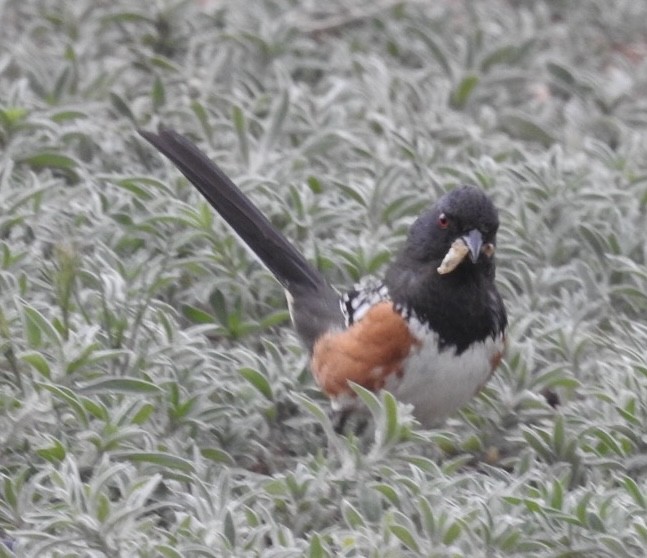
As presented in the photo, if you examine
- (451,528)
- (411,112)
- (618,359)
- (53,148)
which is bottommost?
(451,528)

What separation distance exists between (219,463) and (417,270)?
31.9 inches

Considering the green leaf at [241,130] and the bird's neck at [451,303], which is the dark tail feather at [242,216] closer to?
the bird's neck at [451,303]

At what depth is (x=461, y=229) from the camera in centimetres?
424

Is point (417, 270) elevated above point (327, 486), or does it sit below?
above

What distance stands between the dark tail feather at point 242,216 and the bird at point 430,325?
26cm

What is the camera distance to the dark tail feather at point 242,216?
4664 millimetres

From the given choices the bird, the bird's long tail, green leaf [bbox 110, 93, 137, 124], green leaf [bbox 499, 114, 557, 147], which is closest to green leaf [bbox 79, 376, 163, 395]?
the bird

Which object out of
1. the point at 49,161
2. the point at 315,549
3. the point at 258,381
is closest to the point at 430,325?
the point at 258,381

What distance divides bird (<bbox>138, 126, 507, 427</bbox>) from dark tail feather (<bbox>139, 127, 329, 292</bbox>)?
26cm

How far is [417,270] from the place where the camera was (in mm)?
4301

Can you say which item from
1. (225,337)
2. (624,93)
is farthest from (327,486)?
(624,93)

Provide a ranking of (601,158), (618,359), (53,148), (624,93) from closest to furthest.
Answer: (618,359) → (53,148) → (601,158) → (624,93)

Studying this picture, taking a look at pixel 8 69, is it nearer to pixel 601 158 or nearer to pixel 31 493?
pixel 601 158

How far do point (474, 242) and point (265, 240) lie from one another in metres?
0.79
